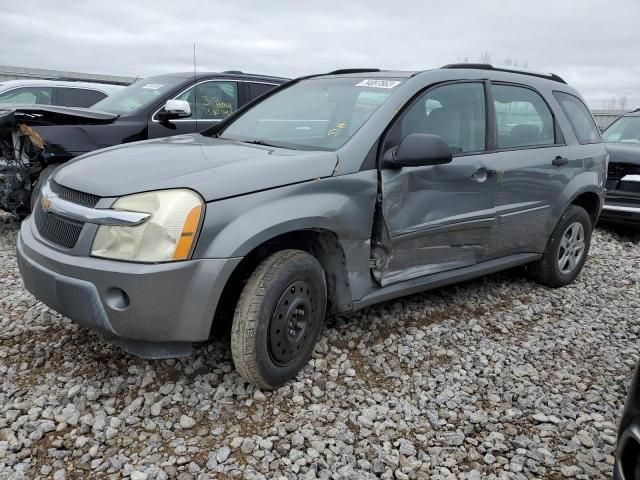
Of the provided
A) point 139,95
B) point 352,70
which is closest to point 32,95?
point 139,95

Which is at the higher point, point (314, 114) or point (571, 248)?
point (314, 114)

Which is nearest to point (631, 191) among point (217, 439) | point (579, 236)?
point (579, 236)

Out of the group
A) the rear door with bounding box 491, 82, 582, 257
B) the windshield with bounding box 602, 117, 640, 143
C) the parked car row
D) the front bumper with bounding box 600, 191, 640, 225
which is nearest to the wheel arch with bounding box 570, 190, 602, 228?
the parked car row

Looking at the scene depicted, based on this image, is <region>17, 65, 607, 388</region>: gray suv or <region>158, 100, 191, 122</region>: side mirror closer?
<region>17, 65, 607, 388</region>: gray suv

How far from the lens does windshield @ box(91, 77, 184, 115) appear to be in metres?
5.88

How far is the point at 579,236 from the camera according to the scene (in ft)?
15.7

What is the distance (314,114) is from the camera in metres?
3.50

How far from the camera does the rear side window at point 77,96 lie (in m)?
8.54

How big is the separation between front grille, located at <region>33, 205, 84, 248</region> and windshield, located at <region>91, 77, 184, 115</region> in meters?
3.25

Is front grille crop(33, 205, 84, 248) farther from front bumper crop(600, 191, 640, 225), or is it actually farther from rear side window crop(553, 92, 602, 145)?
front bumper crop(600, 191, 640, 225)

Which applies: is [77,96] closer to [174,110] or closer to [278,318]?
[174,110]

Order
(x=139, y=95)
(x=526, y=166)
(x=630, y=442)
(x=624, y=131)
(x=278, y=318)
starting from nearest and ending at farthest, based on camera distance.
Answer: (x=630, y=442), (x=278, y=318), (x=526, y=166), (x=139, y=95), (x=624, y=131)

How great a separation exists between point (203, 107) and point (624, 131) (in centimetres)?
605

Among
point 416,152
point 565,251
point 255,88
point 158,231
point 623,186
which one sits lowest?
point 565,251
